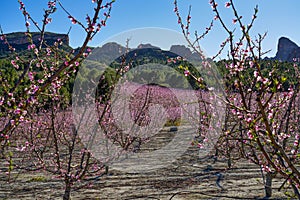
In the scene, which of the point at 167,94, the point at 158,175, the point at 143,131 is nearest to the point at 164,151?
the point at 143,131

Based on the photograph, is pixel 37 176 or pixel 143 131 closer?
pixel 37 176

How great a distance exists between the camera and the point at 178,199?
19.8ft

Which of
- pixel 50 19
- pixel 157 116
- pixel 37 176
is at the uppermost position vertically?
pixel 50 19

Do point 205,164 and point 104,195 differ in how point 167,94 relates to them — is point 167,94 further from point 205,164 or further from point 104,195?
point 104,195

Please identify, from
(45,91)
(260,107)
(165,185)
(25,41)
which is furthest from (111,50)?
(25,41)

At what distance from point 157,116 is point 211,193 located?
10.1 metres

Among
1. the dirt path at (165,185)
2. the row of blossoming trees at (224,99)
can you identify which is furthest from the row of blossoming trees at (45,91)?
the dirt path at (165,185)

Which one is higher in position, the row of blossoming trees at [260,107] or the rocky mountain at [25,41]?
the rocky mountain at [25,41]

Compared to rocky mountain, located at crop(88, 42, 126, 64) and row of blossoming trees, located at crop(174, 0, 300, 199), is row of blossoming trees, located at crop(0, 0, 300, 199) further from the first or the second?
rocky mountain, located at crop(88, 42, 126, 64)

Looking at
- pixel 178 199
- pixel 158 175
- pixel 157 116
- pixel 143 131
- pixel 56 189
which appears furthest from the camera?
pixel 157 116

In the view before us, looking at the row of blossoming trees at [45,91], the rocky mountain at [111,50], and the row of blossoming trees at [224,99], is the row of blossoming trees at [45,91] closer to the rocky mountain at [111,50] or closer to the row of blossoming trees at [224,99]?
the row of blossoming trees at [224,99]

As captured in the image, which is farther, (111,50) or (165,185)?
(111,50)

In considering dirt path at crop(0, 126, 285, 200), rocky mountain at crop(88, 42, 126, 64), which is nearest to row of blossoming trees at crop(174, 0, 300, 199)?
dirt path at crop(0, 126, 285, 200)

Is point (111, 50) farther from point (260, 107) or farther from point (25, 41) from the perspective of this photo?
point (25, 41)
